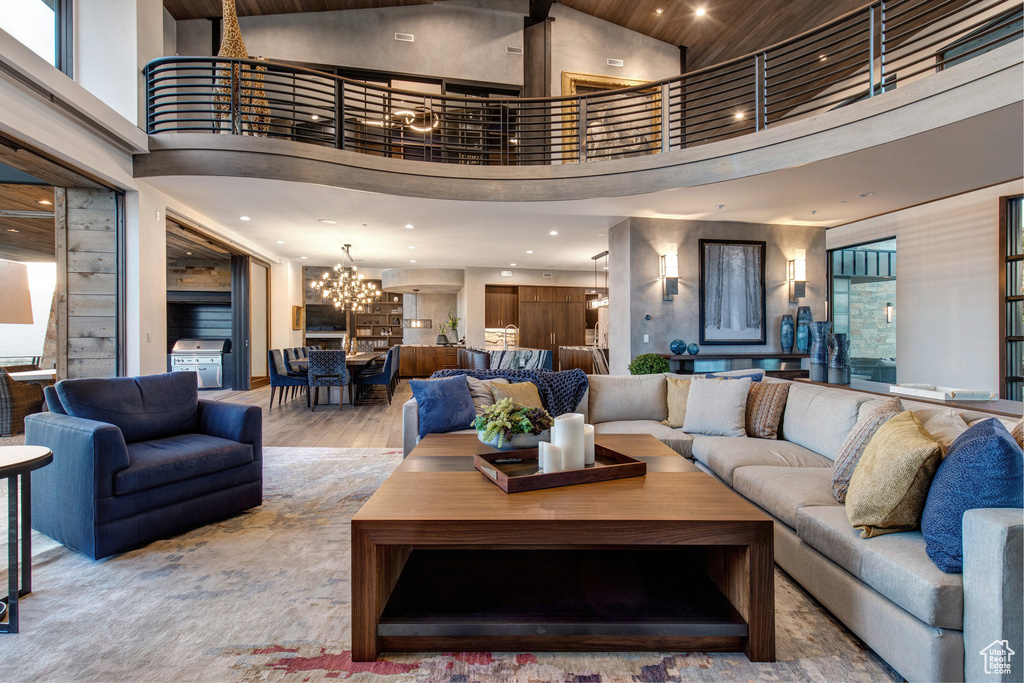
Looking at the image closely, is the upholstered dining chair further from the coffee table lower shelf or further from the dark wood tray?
the coffee table lower shelf

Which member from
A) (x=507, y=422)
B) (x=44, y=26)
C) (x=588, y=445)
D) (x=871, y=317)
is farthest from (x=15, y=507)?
(x=871, y=317)

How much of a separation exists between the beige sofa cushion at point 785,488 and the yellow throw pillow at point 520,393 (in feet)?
5.01

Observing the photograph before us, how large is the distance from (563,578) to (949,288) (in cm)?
659

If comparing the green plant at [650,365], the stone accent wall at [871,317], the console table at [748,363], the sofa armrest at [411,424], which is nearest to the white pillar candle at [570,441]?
the sofa armrest at [411,424]

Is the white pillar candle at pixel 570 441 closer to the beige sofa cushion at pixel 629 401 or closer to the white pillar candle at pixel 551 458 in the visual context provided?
the white pillar candle at pixel 551 458

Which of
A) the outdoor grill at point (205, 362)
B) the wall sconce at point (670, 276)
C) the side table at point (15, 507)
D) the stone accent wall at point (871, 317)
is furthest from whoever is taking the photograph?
the outdoor grill at point (205, 362)

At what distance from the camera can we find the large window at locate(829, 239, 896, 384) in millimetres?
7574

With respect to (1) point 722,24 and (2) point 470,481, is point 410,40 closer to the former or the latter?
(1) point 722,24

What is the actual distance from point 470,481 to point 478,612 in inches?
20.7

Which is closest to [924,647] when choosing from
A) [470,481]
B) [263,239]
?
[470,481]

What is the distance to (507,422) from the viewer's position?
2467 millimetres

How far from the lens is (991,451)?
1.41 metres

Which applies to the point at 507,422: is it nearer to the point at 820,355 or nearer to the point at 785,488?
the point at 785,488

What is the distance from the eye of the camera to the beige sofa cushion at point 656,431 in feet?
10.8
